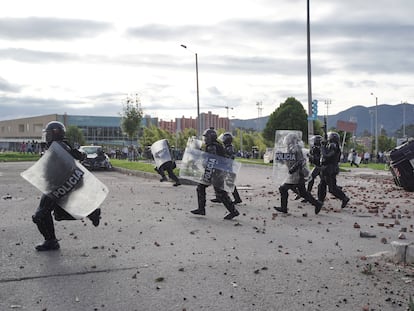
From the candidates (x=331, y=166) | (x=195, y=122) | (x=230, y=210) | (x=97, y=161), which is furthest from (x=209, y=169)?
(x=195, y=122)

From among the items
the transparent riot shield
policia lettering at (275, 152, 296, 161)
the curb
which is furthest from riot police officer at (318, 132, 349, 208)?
the curb

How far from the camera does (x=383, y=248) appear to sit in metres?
7.09

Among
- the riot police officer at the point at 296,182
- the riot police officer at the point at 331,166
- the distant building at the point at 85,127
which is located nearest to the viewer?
the riot police officer at the point at 296,182

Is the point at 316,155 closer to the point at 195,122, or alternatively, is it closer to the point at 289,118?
the point at 289,118

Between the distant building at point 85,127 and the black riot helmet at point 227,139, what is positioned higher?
the distant building at point 85,127

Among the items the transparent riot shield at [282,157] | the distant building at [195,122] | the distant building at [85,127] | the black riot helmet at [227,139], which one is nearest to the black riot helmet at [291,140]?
the transparent riot shield at [282,157]

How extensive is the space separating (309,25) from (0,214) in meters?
19.3

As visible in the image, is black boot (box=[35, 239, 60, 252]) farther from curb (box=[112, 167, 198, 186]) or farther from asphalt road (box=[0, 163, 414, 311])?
curb (box=[112, 167, 198, 186])

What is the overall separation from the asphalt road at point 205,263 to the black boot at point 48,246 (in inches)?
4.9

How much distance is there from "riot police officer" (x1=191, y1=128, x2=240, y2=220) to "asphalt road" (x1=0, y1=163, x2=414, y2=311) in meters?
0.18

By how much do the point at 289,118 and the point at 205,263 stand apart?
5610 centimetres

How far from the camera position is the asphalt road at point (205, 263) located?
475cm

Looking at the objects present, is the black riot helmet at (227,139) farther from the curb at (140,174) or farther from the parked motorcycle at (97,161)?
the parked motorcycle at (97,161)

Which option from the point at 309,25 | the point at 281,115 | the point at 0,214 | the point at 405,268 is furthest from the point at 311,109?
the point at 281,115
